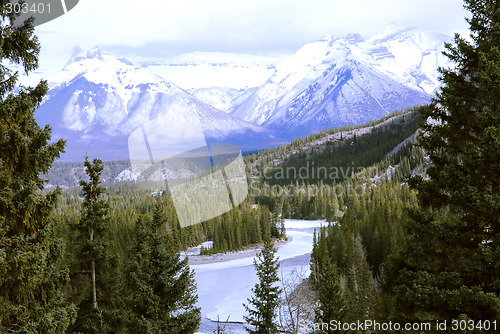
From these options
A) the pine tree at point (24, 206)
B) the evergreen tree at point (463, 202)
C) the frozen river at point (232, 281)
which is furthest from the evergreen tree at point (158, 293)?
the frozen river at point (232, 281)

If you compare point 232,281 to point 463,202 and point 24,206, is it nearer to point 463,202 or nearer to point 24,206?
point 463,202

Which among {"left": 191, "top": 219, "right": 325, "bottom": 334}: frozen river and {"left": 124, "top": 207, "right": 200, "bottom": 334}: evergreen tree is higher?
{"left": 124, "top": 207, "right": 200, "bottom": 334}: evergreen tree

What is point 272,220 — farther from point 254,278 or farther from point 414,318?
point 414,318

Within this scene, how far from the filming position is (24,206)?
8.66 m

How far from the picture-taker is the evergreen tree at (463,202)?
9250 mm

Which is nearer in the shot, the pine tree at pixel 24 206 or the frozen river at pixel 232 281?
the pine tree at pixel 24 206

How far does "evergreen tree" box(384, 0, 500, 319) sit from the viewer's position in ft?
30.3

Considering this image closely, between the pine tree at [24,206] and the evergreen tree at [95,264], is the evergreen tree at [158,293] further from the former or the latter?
the pine tree at [24,206]

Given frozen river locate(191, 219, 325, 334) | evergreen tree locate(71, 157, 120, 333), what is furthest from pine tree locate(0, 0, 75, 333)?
frozen river locate(191, 219, 325, 334)

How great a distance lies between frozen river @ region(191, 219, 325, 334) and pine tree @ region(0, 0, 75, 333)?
2248 cm

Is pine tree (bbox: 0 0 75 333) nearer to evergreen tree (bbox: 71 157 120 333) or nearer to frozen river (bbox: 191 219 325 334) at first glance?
evergreen tree (bbox: 71 157 120 333)

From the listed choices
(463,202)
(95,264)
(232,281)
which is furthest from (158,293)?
(232,281)

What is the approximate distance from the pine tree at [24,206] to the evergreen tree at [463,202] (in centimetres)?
916

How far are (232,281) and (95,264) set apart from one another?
47714 millimetres
